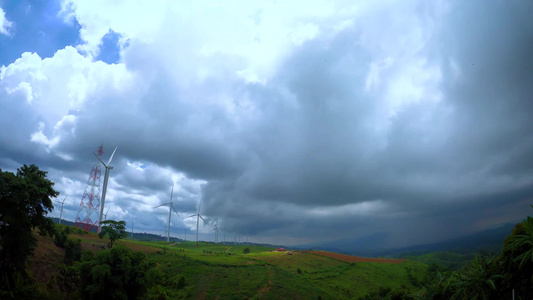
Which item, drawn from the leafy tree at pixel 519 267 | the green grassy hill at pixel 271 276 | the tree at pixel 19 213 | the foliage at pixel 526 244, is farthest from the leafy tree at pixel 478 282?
the tree at pixel 19 213

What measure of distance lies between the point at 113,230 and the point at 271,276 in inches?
1661

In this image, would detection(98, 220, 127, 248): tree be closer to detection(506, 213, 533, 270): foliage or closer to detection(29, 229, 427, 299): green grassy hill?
detection(29, 229, 427, 299): green grassy hill

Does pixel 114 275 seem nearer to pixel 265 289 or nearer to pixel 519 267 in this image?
pixel 265 289

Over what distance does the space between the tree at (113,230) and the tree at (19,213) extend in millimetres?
26617

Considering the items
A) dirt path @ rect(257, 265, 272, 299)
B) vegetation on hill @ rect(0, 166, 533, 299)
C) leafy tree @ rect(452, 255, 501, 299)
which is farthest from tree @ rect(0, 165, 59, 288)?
leafy tree @ rect(452, 255, 501, 299)

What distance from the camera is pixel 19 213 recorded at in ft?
149

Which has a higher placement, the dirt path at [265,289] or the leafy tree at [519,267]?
the leafy tree at [519,267]

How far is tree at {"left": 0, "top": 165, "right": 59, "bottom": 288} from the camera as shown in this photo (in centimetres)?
4394

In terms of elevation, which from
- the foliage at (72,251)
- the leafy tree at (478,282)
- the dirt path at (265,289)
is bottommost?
the dirt path at (265,289)

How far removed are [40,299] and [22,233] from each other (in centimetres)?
986

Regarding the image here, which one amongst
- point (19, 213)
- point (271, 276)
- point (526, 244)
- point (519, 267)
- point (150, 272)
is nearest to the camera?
point (519, 267)

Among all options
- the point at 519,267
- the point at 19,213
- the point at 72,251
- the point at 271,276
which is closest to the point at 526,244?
the point at 519,267

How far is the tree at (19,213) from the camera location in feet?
144

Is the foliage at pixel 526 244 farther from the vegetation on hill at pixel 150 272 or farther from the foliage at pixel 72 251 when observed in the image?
the foliage at pixel 72 251
